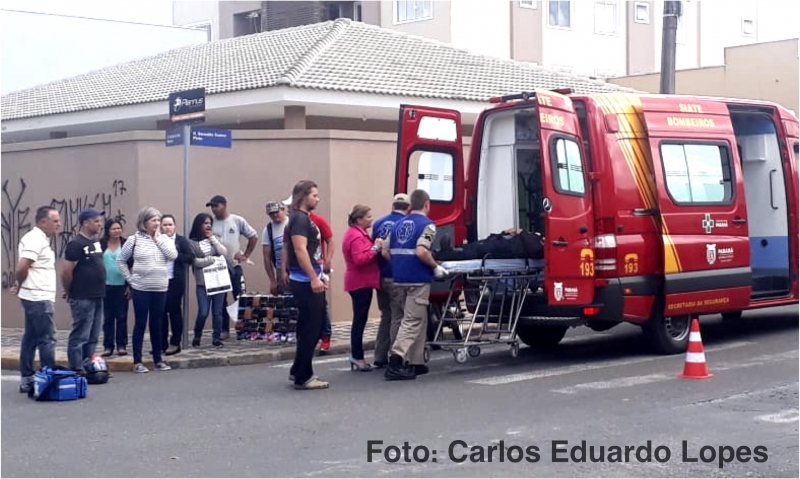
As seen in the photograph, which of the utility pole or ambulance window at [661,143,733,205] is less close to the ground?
the utility pole

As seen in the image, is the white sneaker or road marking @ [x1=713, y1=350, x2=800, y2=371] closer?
road marking @ [x1=713, y1=350, x2=800, y2=371]

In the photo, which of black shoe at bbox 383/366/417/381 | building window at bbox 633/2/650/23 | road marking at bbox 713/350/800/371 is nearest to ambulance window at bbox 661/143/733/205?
road marking at bbox 713/350/800/371

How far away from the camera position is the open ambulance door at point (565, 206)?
11.5m

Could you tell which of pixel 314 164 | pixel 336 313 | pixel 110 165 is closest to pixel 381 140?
pixel 314 164

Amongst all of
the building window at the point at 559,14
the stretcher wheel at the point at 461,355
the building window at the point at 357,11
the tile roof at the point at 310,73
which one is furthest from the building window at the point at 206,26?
the stretcher wheel at the point at 461,355

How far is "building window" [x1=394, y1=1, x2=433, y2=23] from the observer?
1635 inches

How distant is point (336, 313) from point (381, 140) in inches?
101

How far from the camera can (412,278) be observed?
1134 cm

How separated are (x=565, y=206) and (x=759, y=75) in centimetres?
2376

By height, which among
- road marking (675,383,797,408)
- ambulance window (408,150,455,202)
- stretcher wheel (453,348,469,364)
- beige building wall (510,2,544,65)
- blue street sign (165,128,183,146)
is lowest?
road marking (675,383,797,408)

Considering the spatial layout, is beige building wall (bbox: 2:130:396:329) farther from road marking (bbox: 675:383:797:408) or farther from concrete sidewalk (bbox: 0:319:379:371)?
road marking (bbox: 675:383:797:408)

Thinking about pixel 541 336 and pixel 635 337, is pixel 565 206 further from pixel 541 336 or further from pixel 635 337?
pixel 635 337

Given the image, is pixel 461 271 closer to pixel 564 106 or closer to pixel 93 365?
pixel 564 106

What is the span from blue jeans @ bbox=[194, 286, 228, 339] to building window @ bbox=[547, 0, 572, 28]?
31.2 m
